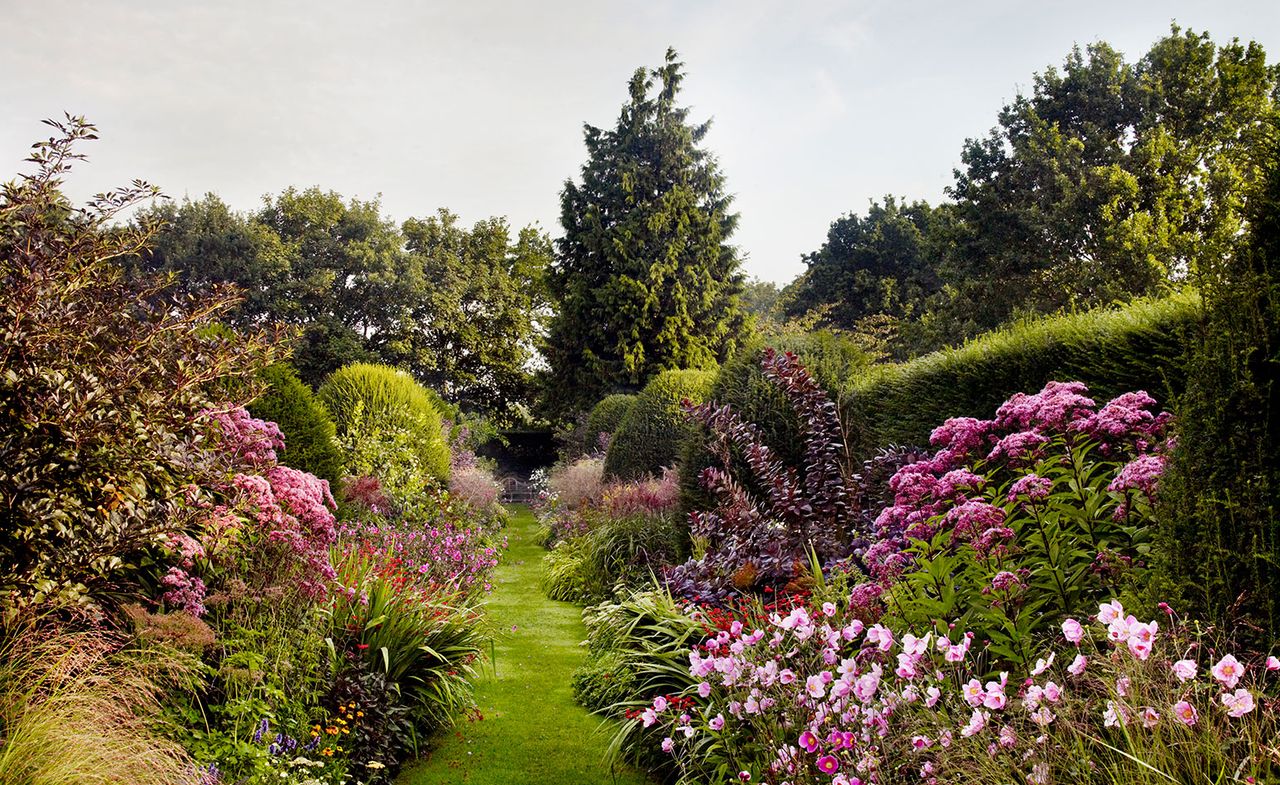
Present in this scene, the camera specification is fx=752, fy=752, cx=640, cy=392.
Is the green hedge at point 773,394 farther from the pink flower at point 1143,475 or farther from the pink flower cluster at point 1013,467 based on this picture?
the pink flower at point 1143,475

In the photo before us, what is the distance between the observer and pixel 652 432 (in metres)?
12.6

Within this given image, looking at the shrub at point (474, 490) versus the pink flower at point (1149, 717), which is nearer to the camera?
the pink flower at point (1149, 717)

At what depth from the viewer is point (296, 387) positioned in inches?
309

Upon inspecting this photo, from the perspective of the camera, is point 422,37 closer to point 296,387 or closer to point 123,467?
point 296,387

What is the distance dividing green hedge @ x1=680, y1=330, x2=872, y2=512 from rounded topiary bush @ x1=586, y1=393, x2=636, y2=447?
961 centimetres

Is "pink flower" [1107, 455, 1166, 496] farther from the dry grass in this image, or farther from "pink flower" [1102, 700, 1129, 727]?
the dry grass

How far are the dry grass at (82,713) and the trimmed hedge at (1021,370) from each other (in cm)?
481

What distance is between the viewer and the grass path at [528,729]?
14.0 feet

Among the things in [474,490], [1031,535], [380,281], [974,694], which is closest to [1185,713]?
[974,694]

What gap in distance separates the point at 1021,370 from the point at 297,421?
6.68m

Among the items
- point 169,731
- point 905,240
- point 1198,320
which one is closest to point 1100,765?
point 1198,320

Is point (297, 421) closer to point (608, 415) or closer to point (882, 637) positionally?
point (882, 637)

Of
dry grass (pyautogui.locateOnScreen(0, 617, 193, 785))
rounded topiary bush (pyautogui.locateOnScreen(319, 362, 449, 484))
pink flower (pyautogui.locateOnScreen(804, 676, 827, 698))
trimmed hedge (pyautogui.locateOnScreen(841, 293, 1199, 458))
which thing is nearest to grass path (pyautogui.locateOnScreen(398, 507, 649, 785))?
dry grass (pyautogui.locateOnScreen(0, 617, 193, 785))

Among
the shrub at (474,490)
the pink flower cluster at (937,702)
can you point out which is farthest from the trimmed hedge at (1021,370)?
the shrub at (474,490)
